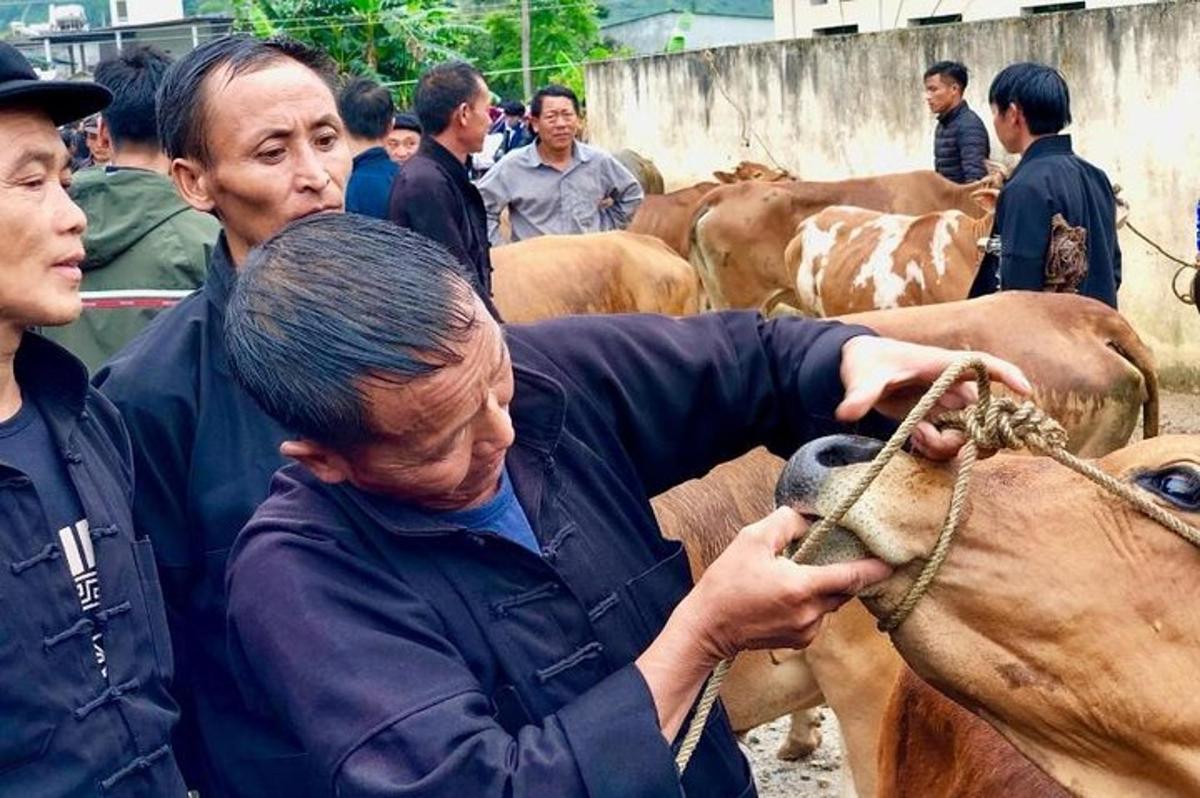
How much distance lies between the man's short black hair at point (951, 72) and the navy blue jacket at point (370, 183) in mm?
5782

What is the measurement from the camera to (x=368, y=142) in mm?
8234

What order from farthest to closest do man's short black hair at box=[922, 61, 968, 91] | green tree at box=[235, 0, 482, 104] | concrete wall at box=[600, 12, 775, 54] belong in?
concrete wall at box=[600, 12, 775, 54] < green tree at box=[235, 0, 482, 104] < man's short black hair at box=[922, 61, 968, 91]

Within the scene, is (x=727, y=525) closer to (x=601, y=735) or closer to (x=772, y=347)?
(x=772, y=347)

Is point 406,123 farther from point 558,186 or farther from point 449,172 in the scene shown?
point 449,172

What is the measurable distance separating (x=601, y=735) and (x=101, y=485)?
104cm

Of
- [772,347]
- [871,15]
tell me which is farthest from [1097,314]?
[871,15]

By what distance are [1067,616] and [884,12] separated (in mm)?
22985

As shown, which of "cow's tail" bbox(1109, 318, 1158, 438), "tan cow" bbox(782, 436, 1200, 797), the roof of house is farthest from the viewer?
the roof of house

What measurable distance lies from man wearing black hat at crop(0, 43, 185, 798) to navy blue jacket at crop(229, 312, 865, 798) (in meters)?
0.25

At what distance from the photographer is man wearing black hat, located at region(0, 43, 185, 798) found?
2.18 meters

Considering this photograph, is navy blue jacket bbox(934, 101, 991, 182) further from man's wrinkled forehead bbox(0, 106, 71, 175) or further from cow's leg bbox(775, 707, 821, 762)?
man's wrinkled forehead bbox(0, 106, 71, 175)

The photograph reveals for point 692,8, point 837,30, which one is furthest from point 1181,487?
point 692,8

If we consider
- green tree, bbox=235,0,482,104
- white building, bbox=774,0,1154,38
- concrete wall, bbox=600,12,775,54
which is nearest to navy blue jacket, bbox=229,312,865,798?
white building, bbox=774,0,1154,38

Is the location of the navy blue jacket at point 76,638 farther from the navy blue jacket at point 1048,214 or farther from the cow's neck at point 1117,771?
the navy blue jacket at point 1048,214
